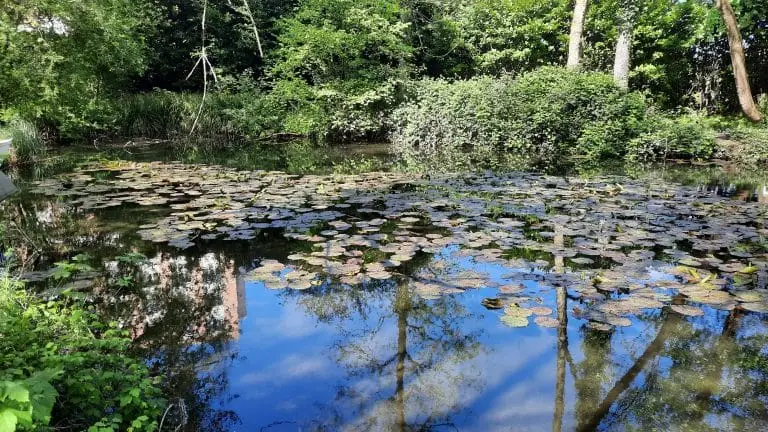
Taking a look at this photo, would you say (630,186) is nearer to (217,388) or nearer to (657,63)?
(217,388)

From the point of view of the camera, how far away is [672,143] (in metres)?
9.73

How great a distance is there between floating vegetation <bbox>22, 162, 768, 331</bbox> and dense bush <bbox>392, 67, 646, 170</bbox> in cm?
285

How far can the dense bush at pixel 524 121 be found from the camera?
33.2ft

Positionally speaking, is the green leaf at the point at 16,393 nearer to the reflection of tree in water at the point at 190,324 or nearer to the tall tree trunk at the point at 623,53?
the reflection of tree in water at the point at 190,324

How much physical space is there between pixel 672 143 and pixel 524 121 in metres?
2.98

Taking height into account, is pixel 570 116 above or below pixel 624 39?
below

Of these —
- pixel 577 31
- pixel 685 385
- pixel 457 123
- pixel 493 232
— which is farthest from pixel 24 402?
pixel 577 31

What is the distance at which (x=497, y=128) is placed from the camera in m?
11.4

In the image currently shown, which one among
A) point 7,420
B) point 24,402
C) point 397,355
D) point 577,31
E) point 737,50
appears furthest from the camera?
point 577,31

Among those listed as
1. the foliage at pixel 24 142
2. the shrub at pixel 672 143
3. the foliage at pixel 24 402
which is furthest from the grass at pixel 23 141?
the shrub at pixel 672 143

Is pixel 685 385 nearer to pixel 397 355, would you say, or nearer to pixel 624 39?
pixel 397 355

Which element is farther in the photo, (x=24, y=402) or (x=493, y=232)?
(x=493, y=232)

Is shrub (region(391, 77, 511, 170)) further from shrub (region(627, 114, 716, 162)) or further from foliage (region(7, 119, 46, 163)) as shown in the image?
foliage (region(7, 119, 46, 163))

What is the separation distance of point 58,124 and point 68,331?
12.6 metres
